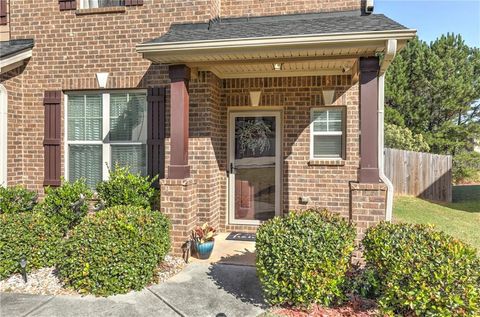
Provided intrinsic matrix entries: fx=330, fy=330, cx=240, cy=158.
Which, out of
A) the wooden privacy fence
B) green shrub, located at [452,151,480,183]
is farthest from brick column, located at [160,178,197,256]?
green shrub, located at [452,151,480,183]

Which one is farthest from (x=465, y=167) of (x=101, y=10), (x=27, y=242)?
(x=27, y=242)

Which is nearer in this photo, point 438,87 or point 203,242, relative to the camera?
point 203,242

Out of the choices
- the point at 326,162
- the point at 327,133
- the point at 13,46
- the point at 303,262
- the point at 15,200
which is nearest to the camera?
the point at 303,262

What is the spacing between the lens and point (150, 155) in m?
5.99

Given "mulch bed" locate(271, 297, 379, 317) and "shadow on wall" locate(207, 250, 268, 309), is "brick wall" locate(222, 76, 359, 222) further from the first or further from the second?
"mulch bed" locate(271, 297, 379, 317)

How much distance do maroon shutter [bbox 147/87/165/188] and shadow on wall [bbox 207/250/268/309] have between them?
205cm

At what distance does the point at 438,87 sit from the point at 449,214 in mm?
13930

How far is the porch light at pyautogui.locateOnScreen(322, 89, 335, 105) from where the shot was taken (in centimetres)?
600

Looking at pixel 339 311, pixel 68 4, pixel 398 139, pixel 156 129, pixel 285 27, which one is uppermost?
pixel 68 4

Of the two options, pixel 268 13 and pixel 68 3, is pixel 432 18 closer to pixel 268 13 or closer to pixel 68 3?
pixel 268 13

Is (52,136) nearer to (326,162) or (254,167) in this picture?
(254,167)

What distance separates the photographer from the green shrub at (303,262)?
132 inches

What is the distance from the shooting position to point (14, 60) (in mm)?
6070

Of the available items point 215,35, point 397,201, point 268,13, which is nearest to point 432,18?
point 268,13
